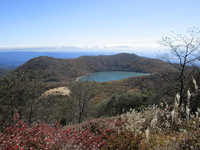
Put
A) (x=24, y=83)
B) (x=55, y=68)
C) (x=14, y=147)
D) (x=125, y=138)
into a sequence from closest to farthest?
(x=14, y=147)
(x=125, y=138)
(x=24, y=83)
(x=55, y=68)

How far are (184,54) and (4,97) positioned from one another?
10933 mm

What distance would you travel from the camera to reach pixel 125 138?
10.8 feet

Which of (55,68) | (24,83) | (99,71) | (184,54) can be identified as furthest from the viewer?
(99,71)

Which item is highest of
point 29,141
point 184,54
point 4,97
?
point 184,54

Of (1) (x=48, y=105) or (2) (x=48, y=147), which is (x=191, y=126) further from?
(1) (x=48, y=105)

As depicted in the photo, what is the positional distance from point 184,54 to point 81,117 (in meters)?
9.90

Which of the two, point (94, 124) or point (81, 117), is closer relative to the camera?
point (94, 124)

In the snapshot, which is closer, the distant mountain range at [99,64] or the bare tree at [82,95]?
the bare tree at [82,95]

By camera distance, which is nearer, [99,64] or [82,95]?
[82,95]

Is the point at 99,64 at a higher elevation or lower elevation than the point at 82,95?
lower

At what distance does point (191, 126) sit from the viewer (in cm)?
376

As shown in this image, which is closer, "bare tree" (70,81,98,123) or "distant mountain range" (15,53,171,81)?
"bare tree" (70,81,98,123)

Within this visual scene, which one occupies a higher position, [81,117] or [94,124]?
[94,124]

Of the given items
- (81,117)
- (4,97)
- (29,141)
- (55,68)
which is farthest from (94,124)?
(55,68)
